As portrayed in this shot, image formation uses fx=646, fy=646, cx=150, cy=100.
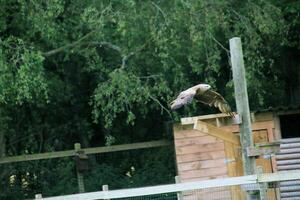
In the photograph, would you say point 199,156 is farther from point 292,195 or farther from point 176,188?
point 176,188

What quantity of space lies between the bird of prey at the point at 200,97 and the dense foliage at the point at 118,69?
9.37 feet

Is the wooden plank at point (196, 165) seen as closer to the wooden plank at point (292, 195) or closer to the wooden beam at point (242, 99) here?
the wooden plank at point (292, 195)

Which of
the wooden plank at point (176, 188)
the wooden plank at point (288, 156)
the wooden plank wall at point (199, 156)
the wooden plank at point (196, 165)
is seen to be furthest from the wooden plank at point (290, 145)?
the wooden plank at point (176, 188)

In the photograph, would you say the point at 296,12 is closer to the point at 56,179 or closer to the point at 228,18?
the point at 228,18

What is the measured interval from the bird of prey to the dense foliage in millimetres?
2855

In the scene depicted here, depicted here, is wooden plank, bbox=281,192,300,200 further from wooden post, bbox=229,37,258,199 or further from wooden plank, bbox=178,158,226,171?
wooden post, bbox=229,37,258,199

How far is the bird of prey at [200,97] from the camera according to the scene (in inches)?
269

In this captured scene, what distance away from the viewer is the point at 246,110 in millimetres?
7039

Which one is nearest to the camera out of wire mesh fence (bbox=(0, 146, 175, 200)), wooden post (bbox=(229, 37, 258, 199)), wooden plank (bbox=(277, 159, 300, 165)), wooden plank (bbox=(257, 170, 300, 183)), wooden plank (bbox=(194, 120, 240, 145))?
wooden plank (bbox=(257, 170, 300, 183))

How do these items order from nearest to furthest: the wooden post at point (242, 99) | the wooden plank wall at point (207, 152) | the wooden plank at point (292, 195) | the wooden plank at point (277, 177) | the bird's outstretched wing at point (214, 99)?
the wooden plank at point (277, 177), the wooden post at point (242, 99), the bird's outstretched wing at point (214, 99), the wooden plank at point (292, 195), the wooden plank wall at point (207, 152)

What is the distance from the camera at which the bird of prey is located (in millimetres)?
6832

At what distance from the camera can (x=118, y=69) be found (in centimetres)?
1059

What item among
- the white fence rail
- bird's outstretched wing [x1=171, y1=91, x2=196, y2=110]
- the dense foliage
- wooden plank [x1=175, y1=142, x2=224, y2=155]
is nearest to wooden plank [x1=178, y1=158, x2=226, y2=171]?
wooden plank [x1=175, y1=142, x2=224, y2=155]

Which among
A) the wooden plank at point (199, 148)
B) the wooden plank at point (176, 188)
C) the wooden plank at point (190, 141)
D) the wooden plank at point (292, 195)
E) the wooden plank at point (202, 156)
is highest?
the wooden plank at point (190, 141)
